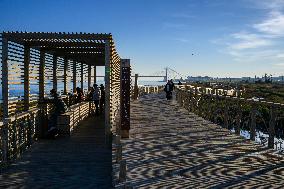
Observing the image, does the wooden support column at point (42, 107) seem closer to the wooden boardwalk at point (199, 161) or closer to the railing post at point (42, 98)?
the railing post at point (42, 98)

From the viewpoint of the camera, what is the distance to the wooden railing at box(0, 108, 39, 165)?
8430mm

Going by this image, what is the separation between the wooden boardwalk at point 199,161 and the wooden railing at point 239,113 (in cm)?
45

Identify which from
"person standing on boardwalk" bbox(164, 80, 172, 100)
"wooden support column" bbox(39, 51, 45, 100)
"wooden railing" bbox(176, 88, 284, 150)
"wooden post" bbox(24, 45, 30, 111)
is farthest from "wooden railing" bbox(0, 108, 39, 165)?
"person standing on boardwalk" bbox(164, 80, 172, 100)

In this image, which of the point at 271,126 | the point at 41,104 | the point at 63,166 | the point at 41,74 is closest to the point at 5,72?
the point at 41,104

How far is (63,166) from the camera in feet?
27.9

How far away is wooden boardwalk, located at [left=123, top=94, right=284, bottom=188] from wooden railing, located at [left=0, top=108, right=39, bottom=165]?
2.41m

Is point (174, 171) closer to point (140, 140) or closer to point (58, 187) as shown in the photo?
point (58, 187)

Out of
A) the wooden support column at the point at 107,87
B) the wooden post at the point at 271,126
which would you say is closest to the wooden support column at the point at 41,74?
the wooden support column at the point at 107,87

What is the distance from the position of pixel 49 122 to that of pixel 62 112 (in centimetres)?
49

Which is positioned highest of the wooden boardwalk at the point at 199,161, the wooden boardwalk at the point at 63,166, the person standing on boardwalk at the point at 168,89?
the person standing on boardwalk at the point at 168,89

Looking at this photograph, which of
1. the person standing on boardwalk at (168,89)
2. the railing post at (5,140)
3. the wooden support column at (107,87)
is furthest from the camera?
the person standing on boardwalk at (168,89)

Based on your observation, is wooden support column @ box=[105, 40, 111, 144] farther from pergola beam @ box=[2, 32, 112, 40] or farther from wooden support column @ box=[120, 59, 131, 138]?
wooden support column @ box=[120, 59, 131, 138]

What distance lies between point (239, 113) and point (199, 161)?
445cm

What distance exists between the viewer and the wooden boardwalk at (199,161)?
19.9 ft
